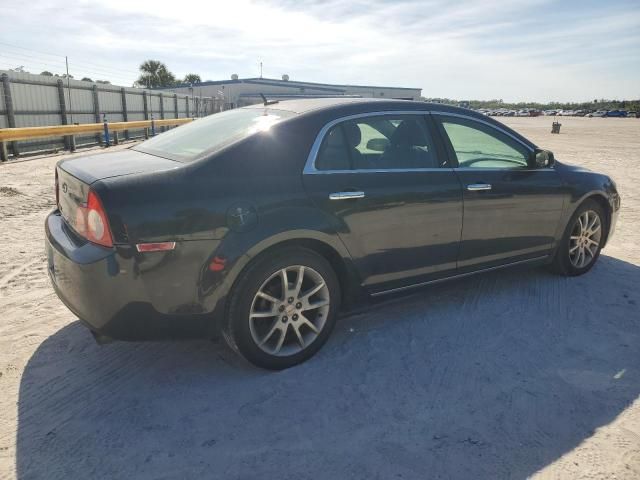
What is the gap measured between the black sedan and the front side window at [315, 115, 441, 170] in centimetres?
1

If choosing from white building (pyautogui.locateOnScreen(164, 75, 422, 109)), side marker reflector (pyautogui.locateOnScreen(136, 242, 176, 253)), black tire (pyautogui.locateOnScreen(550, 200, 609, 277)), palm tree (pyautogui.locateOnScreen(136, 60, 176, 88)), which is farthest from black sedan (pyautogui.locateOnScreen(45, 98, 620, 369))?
palm tree (pyautogui.locateOnScreen(136, 60, 176, 88))

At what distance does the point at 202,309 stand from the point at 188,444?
70 centimetres

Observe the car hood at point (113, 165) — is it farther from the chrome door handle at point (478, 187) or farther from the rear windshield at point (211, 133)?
the chrome door handle at point (478, 187)

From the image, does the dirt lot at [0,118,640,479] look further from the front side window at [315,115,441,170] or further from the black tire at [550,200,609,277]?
the front side window at [315,115,441,170]

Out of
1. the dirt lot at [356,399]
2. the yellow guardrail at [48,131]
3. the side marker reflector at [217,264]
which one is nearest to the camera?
the dirt lot at [356,399]

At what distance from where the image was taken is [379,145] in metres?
3.55

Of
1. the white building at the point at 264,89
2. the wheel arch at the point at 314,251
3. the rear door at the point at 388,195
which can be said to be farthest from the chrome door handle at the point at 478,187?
the white building at the point at 264,89

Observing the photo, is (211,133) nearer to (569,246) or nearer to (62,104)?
(569,246)

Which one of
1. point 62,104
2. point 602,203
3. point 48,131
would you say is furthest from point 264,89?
point 602,203

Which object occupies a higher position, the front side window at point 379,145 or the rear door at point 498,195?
the front side window at point 379,145

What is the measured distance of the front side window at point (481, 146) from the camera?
3.84 meters

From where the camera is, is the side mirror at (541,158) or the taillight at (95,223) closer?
the taillight at (95,223)

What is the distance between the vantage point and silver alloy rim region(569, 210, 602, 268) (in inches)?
185

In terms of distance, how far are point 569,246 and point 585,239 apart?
0.87 ft
